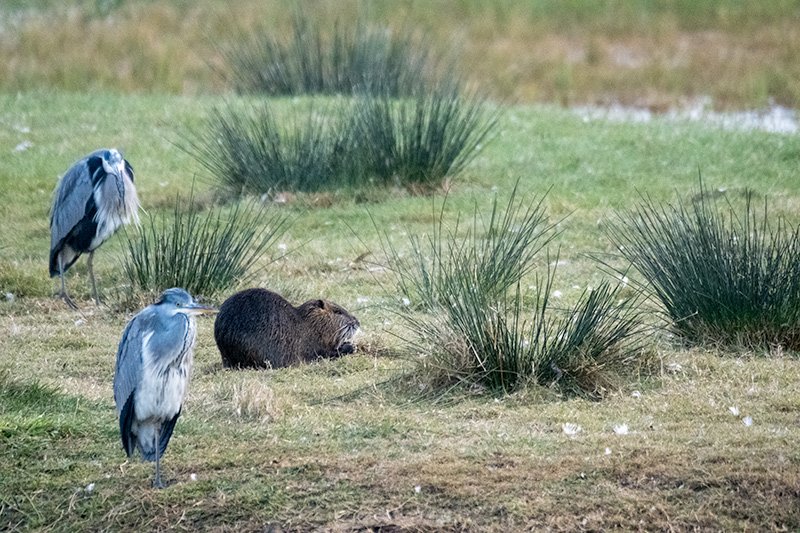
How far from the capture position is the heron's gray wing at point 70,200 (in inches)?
299

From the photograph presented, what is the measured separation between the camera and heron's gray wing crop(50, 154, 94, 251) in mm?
7605

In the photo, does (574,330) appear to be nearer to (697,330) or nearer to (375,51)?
(697,330)

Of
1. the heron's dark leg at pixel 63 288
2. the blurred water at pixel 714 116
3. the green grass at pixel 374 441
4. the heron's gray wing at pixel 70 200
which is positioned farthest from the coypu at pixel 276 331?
the blurred water at pixel 714 116

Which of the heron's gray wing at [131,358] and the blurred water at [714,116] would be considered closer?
the heron's gray wing at [131,358]

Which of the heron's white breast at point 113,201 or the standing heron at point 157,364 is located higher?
the standing heron at point 157,364

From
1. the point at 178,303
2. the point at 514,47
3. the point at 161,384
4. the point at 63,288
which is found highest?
the point at 178,303

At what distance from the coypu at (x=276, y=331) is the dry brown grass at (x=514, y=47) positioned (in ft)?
34.7

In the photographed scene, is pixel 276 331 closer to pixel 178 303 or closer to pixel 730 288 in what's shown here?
pixel 178 303

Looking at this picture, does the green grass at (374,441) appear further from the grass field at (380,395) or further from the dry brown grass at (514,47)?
the dry brown grass at (514,47)

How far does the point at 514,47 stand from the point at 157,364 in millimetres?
17735

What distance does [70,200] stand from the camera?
25.2ft

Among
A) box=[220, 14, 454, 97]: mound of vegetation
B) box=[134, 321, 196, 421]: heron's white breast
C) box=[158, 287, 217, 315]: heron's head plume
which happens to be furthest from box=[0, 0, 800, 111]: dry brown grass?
box=[134, 321, 196, 421]: heron's white breast

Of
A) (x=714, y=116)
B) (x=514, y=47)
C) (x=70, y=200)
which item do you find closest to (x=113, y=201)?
(x=70, y=200)

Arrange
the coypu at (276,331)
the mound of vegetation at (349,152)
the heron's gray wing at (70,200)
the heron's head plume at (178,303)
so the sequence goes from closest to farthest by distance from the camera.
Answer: the heron's head plume at (178,303), the coypu at (276,331), the heron's gray wing at (70,200), the mound of vegetation at (349,152)
